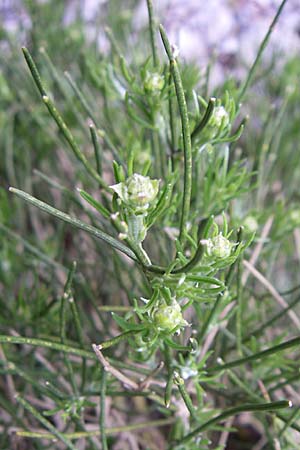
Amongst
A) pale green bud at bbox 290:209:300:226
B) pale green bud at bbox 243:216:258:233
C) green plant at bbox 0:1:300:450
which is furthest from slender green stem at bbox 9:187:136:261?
pale green bud at bbox 290:209:300:226

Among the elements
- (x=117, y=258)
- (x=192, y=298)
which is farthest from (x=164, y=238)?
(x=192, y=298)

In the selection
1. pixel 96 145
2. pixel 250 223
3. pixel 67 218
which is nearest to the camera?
pixel 67 218

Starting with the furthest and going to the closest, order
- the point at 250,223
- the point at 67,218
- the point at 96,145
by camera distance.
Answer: the point at 250,223, the point at 96,145, the point at 67,218

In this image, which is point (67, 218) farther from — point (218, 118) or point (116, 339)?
point (218, 118)

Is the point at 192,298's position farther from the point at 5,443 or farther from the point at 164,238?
the point at 5,443

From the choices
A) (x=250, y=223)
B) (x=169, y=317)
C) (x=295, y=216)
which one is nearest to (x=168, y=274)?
(x=169, y=317)

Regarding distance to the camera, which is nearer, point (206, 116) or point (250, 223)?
point (206, 116)
